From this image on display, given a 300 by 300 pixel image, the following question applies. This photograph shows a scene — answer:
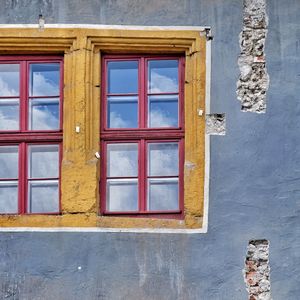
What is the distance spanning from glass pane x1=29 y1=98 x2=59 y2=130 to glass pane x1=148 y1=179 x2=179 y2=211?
0.87 meters

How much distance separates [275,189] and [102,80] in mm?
1534

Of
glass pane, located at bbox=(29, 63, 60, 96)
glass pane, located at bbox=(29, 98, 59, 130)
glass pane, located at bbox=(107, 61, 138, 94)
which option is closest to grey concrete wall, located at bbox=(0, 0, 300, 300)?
glass pane, located at bbox=(107, 61, 138, 94)

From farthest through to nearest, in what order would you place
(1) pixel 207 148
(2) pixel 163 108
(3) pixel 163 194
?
(2) pixel 163 108 < (3) pixel 163 194 < (1) pixel 207 148

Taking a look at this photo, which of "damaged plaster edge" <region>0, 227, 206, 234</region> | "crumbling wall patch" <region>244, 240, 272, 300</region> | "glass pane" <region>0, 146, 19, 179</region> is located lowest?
"crumbling wall patch" <region>244, 240, 272, 300</region>

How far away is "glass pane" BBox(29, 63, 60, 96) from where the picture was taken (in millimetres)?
7160

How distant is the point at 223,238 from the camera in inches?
267

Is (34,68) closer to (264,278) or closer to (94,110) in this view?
(94,110)

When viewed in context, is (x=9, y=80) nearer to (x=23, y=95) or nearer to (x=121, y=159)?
(x=23, y=95)

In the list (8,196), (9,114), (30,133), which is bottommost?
(8,196)

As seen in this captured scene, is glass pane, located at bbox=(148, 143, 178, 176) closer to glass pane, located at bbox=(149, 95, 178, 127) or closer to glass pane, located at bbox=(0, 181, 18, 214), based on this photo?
glass pane, located at bbox=(149, 95, 178, 127)

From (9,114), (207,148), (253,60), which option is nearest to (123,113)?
(207,148)

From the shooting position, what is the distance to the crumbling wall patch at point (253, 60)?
6.95m

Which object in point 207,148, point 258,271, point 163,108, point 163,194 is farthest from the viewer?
point 163,108

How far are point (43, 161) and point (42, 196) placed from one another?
27cm
